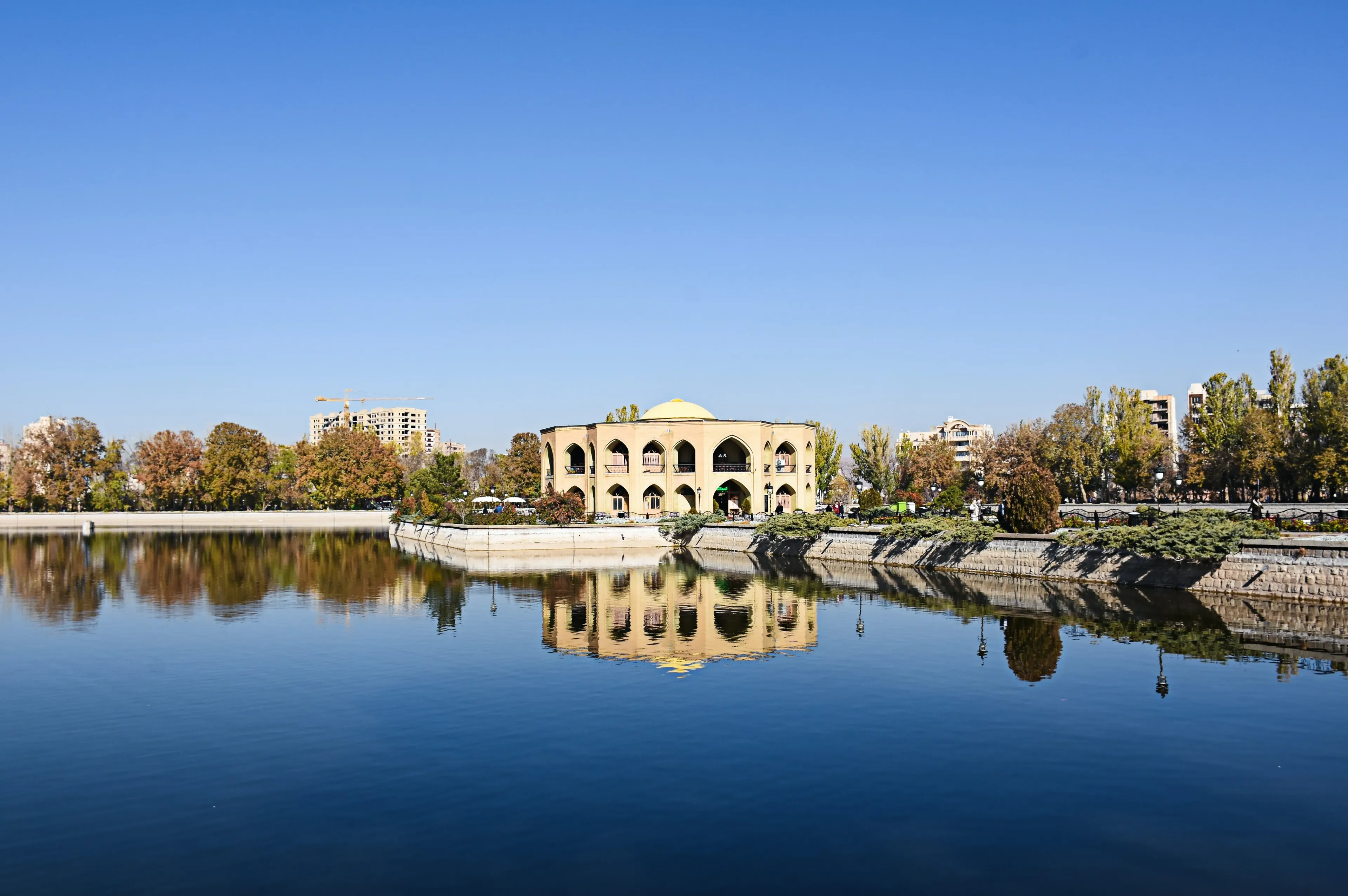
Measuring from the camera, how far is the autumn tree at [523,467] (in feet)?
316

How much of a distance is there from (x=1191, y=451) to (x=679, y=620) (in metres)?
64.6

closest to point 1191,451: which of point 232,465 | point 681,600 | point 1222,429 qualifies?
point 1222,429

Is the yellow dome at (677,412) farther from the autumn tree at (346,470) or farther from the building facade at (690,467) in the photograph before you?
the autumn tree at (346,470)

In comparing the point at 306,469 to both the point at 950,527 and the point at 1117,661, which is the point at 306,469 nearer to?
the point at 950,527

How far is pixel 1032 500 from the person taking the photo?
38688 mm

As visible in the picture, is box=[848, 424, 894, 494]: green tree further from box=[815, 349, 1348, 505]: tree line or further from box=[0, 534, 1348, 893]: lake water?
box=[0, 534, 1348, 893]: lake water

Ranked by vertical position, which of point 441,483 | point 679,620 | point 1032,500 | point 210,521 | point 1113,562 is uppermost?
point 441,483

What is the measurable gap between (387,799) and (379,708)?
5.65 m

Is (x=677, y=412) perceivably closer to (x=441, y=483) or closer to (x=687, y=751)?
(x=441, y=483)

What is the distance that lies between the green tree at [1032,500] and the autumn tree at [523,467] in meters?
57.2

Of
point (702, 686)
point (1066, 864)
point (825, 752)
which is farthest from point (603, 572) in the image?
point (1066, 864)

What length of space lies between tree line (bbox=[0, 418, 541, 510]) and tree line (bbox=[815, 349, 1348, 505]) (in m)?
43.8

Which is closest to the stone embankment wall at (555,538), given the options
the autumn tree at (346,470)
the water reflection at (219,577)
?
the water reflection at (219,577)

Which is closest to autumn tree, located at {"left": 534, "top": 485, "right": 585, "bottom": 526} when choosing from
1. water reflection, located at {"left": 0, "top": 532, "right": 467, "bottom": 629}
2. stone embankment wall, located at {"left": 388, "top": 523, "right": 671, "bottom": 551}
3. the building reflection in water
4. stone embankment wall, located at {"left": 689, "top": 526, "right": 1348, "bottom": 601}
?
stone embankment wall, located at {"left": 388, "top": 523, "right": 671, "bottom": 551}
